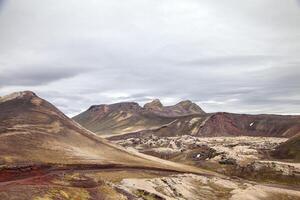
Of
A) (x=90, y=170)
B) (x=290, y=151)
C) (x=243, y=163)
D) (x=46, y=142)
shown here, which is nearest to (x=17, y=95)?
(x=46, y=142)

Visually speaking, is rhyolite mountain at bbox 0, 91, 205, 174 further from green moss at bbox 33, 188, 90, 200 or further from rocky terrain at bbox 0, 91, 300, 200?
green moss at bbox 33, 188, 90, 200

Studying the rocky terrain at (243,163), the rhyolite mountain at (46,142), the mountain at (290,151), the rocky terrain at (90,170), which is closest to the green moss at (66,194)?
the rocky terrain at (90,170)

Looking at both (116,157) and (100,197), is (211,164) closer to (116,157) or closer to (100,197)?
(116,157)

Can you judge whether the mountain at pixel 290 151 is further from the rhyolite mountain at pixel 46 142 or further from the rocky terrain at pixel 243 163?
the rhyolite mountain at pixel 46 142

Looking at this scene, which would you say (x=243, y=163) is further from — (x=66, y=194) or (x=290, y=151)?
(x=66, y=194)

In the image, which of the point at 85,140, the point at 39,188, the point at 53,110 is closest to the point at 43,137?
the point at 85,140
